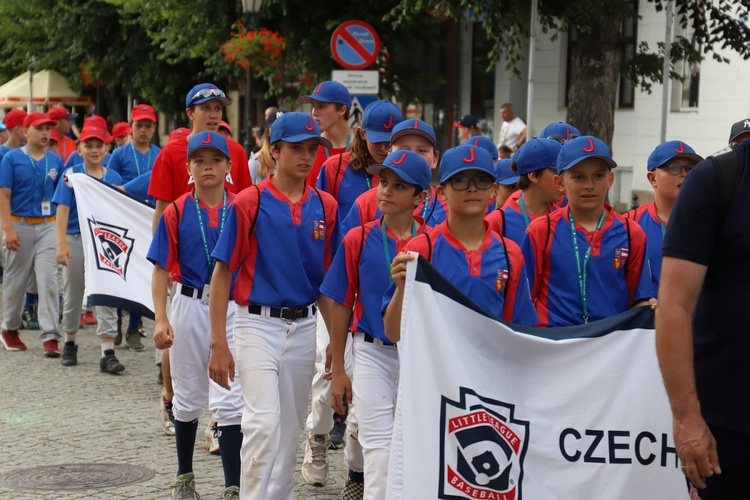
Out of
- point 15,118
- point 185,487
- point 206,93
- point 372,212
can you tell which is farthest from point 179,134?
point 15,118

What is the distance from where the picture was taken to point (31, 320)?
14.8 metres

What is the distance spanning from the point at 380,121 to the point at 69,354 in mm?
5499

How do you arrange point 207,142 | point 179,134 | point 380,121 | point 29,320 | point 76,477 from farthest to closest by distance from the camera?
point 29,320, point 179,134, point 76,477, point 380,121, point 207,142

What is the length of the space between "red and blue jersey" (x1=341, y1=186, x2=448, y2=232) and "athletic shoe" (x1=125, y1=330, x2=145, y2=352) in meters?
Answer: 6.33

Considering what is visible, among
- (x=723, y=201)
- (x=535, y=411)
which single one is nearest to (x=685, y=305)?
(x=723, y=201)

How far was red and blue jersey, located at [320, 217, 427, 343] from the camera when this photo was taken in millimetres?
6289

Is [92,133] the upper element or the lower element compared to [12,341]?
upper

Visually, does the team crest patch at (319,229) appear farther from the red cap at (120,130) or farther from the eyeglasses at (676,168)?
the red cap at (120,130)

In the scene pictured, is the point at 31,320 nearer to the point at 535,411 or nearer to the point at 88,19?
the point at 535,411

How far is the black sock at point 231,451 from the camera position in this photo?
23.0 feet

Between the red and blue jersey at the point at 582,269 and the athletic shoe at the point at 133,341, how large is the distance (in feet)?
24.0

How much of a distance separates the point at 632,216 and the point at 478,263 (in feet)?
6.45

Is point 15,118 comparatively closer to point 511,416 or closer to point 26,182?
point 26,182

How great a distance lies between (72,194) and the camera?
12.1 m
